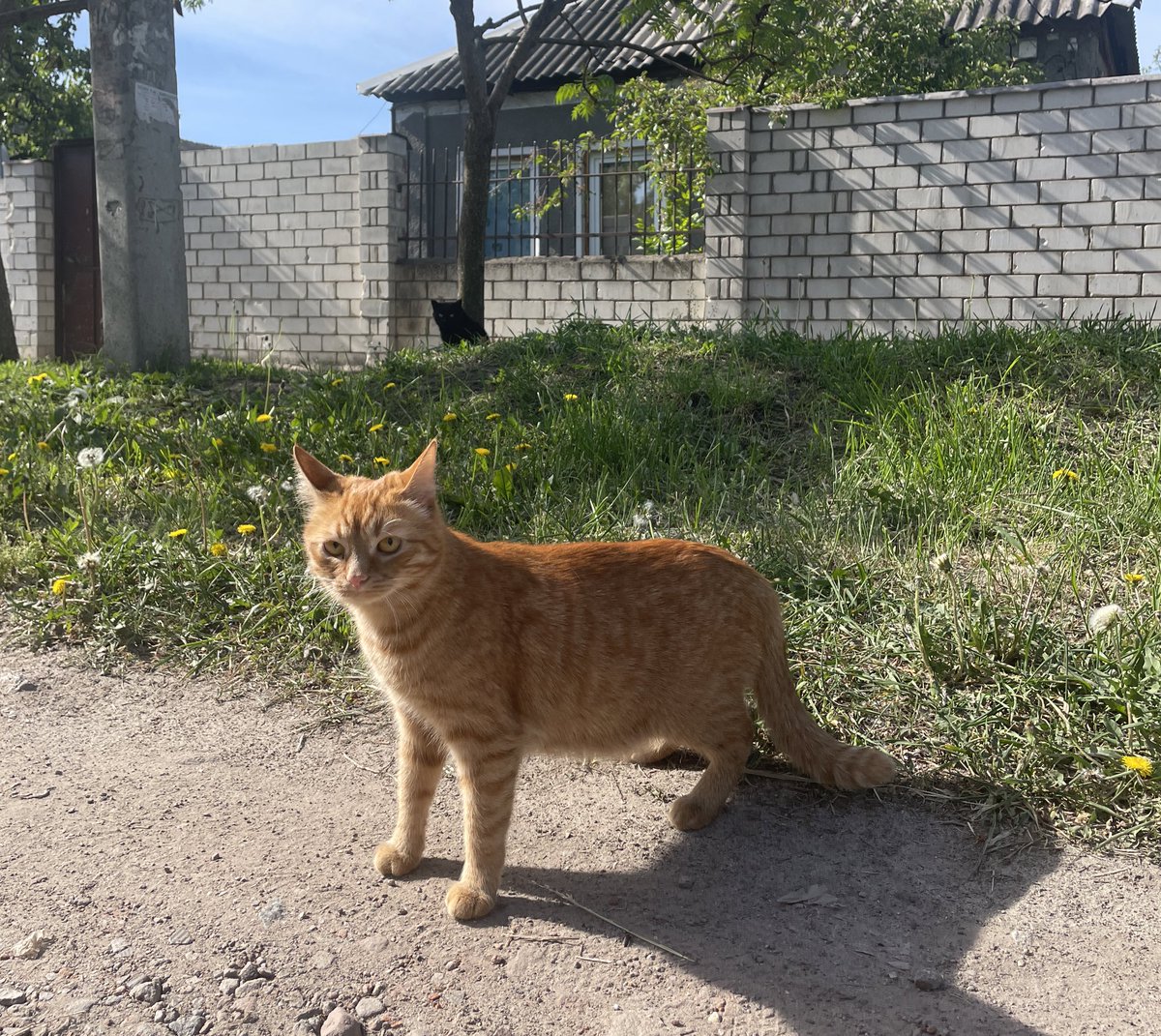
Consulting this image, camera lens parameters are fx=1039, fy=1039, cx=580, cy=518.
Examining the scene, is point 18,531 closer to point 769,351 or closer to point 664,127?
point 769,351

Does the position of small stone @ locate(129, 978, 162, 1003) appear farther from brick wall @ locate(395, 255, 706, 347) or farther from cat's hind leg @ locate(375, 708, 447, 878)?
brick wall @ locate(395, 255, 706, 347)

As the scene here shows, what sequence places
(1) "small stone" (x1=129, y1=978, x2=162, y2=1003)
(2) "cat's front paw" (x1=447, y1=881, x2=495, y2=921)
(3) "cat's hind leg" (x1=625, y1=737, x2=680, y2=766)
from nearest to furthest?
(1) "small stone" (x1=129, y1=978, x2=162, y2=1003) → (2) "cat's front paw" (x1=447, y1=881, x2=495, y2=921) → (3) "cat's hind leg" (x1=625, y1=737, x2=680, y2=766)

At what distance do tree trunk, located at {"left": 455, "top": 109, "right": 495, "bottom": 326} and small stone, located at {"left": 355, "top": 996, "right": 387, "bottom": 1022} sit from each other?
8268 mm

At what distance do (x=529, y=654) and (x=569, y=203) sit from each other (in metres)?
12.4

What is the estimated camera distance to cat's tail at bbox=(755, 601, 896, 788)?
279 centimetres

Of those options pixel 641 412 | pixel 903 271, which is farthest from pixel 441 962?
pixel 903 271

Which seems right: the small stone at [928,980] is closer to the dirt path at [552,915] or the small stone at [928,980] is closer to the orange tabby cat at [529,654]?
the dirt path at [552,915]

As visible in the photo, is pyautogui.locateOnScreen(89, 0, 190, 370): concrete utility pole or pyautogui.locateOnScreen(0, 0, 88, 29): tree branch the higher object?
pyautogui.locateOnScreen(0, 0, 88, 29): tree branch

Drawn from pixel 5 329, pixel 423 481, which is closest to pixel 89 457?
pixel 423 481

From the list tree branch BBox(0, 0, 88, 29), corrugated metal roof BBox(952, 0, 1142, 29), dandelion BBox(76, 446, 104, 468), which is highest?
corrugated metal roof BBox(952, 0, 1142, 29)

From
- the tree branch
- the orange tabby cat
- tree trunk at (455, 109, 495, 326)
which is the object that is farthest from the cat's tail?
the tree branch

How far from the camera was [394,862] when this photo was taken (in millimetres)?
2617

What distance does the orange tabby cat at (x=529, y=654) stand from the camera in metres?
2.57

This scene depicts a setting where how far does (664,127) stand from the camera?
11.0m
